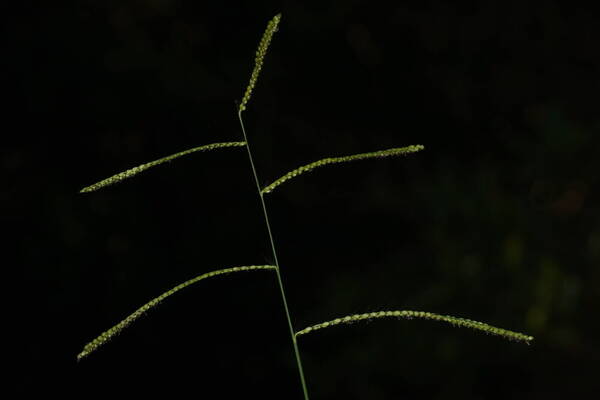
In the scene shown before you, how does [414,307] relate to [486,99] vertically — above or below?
below

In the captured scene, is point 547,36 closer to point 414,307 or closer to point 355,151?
point 355,151

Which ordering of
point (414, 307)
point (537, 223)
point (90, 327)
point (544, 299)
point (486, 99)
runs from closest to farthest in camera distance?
1. point (90, 327)
2. point (414, 307)
3. point (544, 299)
4. point (537, 223)
5. point (486, 99)

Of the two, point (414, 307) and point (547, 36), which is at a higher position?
point (547, 36)

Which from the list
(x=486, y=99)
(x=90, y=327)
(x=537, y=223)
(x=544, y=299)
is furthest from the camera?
(x=486, y=99)

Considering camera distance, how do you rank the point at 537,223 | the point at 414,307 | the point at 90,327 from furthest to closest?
the point at 537,223
the point at 414,307
the point at 90,327

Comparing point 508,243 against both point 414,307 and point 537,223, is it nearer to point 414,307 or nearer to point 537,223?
point 537,223

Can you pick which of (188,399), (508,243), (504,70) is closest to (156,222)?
(188,399)

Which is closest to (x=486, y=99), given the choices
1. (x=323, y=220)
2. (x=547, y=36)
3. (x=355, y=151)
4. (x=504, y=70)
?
(x=504, y=70)

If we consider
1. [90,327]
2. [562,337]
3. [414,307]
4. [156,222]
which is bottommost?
[562,337]

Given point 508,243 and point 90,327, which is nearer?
point 90,327
